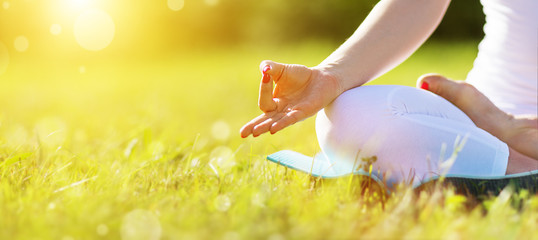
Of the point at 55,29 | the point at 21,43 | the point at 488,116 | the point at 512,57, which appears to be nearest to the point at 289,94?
the point at 488,116

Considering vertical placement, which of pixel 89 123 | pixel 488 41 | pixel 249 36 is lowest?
pixel 249 36

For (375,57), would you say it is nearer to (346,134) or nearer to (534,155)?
(346,134)

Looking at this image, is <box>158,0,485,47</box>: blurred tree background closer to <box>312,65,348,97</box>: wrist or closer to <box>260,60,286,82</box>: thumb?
<box>312,65,348,97</box>: wrist

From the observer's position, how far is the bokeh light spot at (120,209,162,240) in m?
0.99

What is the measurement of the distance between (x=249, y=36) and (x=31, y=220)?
35.1 feet

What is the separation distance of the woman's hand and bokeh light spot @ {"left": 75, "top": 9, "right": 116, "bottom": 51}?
25.7 ft

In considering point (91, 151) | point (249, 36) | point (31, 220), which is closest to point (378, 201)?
point (31, 220)

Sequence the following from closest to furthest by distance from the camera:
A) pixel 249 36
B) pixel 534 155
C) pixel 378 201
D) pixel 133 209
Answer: pixel 133 209 < pixel 378 201 < pixel 534 155 < pixel 249 36

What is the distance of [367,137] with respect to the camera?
1.45 metres

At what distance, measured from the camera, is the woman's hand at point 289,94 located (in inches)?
56.6

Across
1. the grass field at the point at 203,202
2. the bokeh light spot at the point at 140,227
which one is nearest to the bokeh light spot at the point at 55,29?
the grass field at the point at 203,202

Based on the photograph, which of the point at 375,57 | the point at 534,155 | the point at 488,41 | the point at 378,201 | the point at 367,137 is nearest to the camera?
the point at 378,201

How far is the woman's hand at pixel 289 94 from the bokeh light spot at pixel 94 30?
782cm

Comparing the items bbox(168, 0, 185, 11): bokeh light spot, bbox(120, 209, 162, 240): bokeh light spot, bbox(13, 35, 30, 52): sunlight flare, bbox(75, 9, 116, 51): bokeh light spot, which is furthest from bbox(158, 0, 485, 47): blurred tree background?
bbox(120, 209, 162, 240): bokeh light spot
